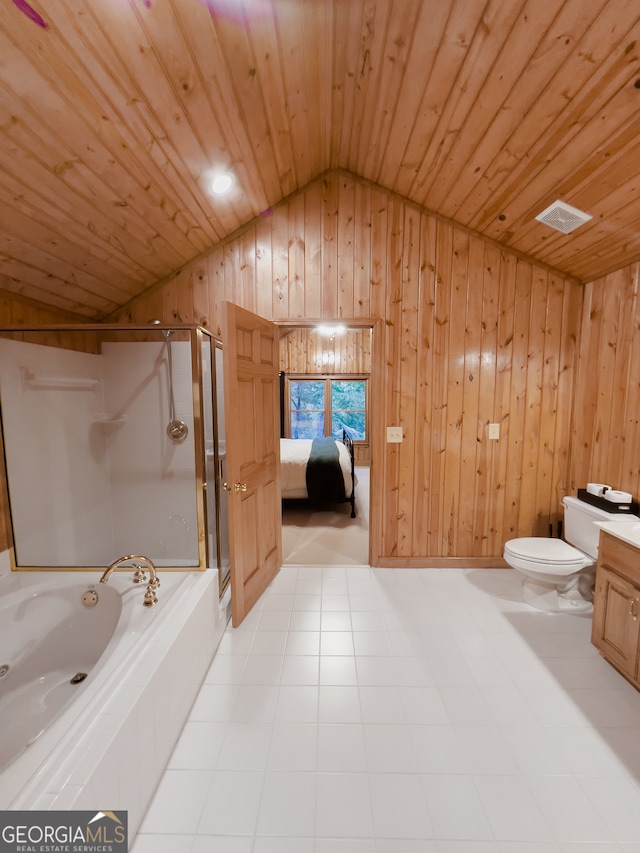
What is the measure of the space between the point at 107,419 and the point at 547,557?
3.28 m

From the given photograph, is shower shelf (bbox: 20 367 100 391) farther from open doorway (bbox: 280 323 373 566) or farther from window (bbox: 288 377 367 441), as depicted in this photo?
window (bbox: 288 377 367 441)

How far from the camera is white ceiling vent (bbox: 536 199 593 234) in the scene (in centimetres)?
204

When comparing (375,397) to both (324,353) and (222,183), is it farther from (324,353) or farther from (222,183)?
(324,353)

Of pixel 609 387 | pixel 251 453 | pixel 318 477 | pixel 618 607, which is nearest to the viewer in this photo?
pixel 618 607

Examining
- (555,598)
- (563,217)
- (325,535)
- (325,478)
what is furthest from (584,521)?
(325,478)

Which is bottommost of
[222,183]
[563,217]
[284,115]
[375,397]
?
[375,397]

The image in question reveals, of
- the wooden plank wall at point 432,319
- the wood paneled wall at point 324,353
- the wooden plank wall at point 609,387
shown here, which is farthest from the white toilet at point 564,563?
the wood paneled wall at point 324,353

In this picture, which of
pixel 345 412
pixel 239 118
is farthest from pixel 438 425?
pixel 345 412

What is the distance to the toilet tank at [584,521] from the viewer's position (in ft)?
7.38

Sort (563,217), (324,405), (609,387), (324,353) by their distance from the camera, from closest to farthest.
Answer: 1. (563,217)
2. (609,387)
3. (324,353)
4. (324,405)

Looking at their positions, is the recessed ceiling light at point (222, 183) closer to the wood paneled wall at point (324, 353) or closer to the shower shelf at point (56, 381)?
the shower shelf at point (56, 381)

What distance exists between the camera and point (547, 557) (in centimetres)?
230

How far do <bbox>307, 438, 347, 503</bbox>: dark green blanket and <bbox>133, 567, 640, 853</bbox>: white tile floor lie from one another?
191 centimetres

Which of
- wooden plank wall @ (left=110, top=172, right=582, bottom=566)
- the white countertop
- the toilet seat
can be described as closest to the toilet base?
the toilet seat
